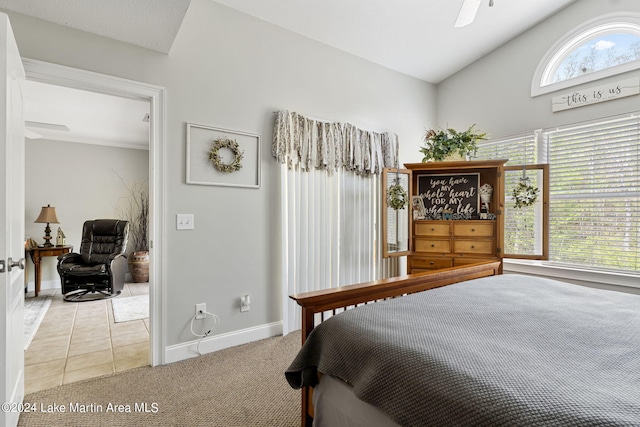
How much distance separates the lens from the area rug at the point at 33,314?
307 cm

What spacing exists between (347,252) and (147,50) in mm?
2454

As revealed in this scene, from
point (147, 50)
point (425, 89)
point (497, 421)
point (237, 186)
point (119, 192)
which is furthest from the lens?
point (119, 192)

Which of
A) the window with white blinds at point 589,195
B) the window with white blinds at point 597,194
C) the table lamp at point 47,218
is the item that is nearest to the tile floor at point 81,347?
the table lamp at point 47,218

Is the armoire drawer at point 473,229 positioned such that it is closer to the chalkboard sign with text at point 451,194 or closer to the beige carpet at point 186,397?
the chalkboard sign with text at point 451,194

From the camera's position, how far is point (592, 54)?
3.07 m

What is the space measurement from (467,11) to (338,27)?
1.45 metres

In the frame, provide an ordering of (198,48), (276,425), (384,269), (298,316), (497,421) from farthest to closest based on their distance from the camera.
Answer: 1. (384,269)
2. (298,316)
3. (198,48)
4. (276,425)
5. (497,421)

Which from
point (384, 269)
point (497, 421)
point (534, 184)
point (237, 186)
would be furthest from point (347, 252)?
point (497, 421)

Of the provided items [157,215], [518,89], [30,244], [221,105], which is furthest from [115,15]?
[30,244]

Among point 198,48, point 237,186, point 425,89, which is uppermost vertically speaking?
point 425,89

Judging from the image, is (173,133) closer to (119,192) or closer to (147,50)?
(147,50)

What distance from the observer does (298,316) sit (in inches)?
123

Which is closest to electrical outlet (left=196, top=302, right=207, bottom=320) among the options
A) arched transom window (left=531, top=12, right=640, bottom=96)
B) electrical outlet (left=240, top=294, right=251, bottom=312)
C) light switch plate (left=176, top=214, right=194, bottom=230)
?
electrical outlet (left=240, top=294, right=251, bottom=312)

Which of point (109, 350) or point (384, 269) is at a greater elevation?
point (384, 269)
